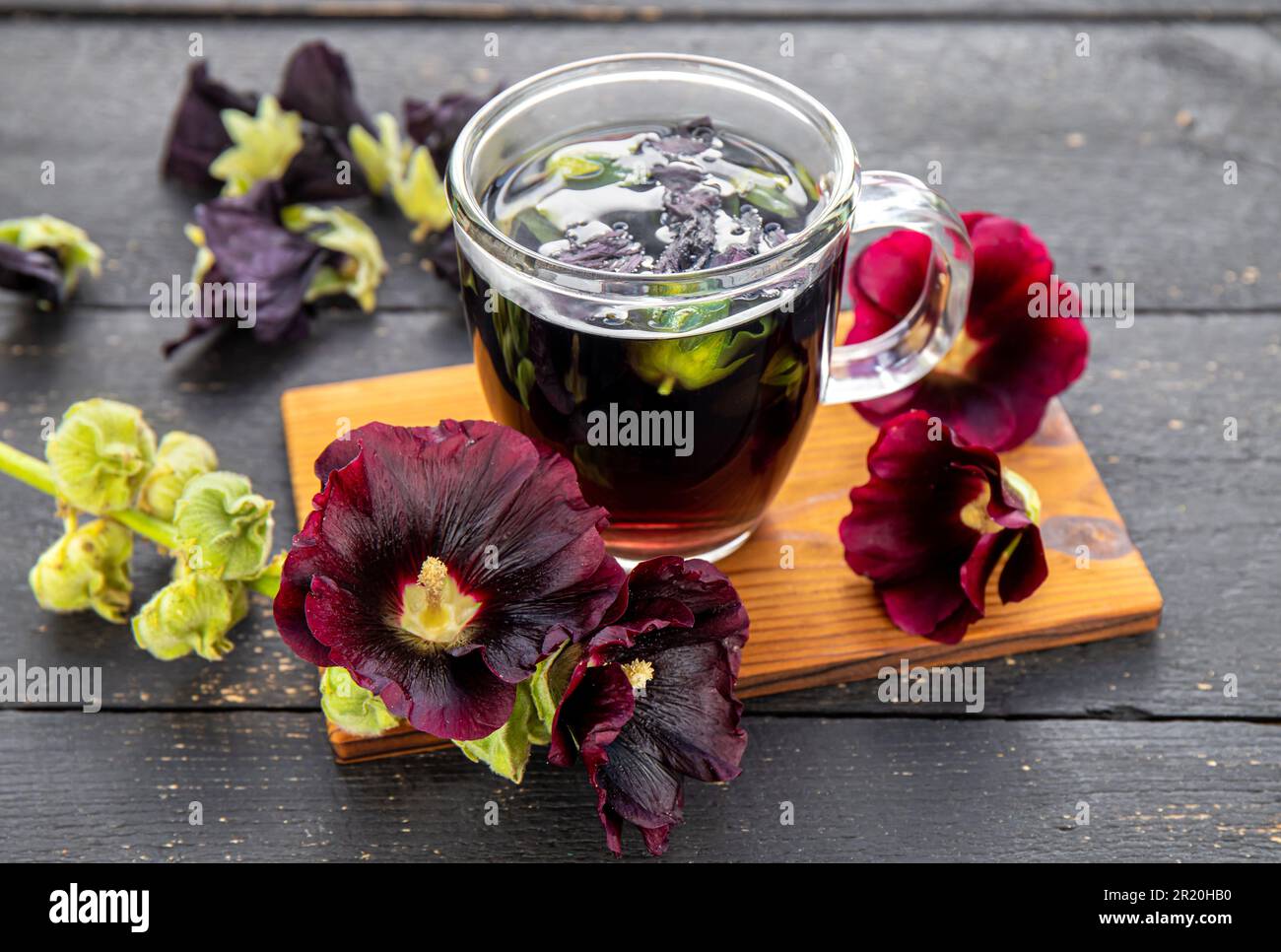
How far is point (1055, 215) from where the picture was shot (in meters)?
1.16

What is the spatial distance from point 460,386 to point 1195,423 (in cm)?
51

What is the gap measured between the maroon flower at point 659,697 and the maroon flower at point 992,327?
0.29 meters

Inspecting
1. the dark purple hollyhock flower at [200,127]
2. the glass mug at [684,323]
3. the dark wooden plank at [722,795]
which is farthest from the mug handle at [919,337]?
the dark purple hollyhock flower at [200,127]

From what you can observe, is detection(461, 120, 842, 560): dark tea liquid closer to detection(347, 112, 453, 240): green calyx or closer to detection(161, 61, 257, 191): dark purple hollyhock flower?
detection(347, 112, 453, 240): green calyx

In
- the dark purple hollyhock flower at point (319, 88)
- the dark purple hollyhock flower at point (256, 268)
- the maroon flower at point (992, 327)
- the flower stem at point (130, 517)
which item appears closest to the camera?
the flower stem at point (130, 517)

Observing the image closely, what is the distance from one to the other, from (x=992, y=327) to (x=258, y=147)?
58cm

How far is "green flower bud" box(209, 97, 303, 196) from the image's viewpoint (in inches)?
42.9

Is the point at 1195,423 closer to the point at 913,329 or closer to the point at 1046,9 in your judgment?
the point at 913,329

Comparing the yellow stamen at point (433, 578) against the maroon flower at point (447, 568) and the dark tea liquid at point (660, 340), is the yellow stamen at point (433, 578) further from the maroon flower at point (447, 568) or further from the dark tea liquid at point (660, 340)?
the dark tea liquid at point (660, 340)

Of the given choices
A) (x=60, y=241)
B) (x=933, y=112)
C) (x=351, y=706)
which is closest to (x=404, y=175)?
(x=60, y=241)

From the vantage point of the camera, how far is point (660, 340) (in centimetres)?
69

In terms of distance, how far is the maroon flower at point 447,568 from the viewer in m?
0.67

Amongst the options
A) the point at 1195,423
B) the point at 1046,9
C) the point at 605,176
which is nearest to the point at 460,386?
the point at 605,176

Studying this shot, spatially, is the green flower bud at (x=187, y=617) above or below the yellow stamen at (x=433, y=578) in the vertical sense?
below
